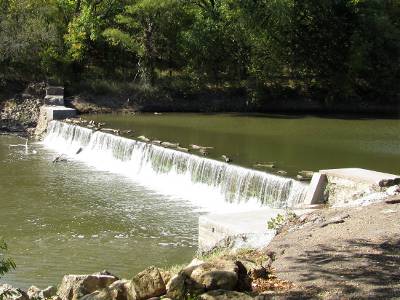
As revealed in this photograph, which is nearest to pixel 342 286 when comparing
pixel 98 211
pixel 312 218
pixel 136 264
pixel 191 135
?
pixel 312 218

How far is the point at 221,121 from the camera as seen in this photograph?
26516mm

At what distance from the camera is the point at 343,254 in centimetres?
659

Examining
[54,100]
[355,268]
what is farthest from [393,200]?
[54,100]

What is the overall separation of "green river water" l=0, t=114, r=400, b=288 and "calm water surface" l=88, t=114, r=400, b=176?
1.3 inches

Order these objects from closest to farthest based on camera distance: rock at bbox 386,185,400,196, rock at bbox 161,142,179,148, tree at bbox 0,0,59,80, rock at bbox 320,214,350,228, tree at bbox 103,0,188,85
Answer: rock at bbox 320,214,350,228, rock at bbox 386,185,400,196, rock at bbox 161,142,179,148, tree at bbox 0,0,59,80, tree at bbox 103,0,188,85

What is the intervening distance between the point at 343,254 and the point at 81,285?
2.92 meters

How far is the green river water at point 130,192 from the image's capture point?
35.4ft

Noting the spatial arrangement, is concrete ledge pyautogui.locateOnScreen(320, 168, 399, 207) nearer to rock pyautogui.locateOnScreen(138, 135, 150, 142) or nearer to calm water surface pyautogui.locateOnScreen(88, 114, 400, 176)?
calm water surface pyautogui.locateOnScreen(88, 114, 400, 176)

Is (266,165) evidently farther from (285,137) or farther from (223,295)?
(223,295)

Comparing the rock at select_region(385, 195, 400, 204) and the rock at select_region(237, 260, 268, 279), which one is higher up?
the rock at select_region(385, 195, 400, 204)

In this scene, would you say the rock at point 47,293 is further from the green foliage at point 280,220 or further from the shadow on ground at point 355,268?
the green foliage at point 280,220

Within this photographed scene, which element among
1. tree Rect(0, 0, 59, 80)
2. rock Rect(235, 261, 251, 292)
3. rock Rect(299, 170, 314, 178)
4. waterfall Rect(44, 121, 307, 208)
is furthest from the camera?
tree Rect(0, 0, 59, 80)

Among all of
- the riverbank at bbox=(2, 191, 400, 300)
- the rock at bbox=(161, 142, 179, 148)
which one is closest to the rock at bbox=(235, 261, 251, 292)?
the riverbank at bbox=(2, 191, 400, 300)

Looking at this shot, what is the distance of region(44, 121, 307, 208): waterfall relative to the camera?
13.7m
